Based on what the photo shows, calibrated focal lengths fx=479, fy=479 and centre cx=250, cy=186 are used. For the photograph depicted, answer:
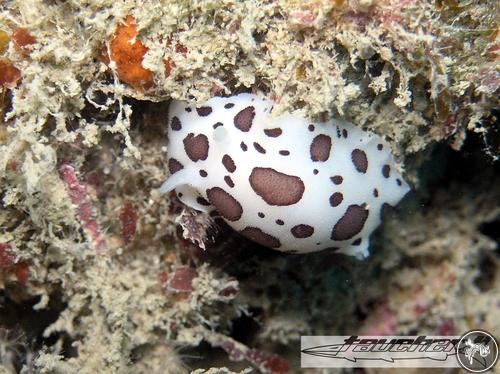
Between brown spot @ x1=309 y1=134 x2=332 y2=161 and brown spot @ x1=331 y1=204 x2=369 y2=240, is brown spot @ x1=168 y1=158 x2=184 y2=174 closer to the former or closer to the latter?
brown spot @ x1=309 y1=134 x2=332 y2=161

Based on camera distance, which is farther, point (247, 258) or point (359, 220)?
point (247, 258)

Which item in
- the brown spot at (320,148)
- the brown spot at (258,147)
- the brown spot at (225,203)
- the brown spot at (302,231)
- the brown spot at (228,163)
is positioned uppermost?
the brown spot at (320,148)

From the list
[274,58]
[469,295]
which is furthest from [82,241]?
[469,295]

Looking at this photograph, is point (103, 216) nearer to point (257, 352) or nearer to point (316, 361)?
point (257, 352)

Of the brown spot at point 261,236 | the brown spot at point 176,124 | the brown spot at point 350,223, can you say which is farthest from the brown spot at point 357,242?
the brown spot at point 176,124

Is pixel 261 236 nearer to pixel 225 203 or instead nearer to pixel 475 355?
pixel 225 203

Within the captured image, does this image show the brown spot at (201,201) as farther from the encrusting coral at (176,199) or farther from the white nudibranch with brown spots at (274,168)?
the encrusting coral at (176,199)
